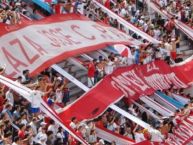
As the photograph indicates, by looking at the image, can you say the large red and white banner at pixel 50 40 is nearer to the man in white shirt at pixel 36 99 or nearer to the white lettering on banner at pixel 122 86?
the white lettering on banner at pixel 122 86

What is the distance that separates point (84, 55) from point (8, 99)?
6.21m

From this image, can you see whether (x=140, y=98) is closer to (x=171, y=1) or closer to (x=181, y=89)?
(x=181, y=89)

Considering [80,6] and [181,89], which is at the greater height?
[80,6]

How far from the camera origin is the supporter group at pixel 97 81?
17.3 meters

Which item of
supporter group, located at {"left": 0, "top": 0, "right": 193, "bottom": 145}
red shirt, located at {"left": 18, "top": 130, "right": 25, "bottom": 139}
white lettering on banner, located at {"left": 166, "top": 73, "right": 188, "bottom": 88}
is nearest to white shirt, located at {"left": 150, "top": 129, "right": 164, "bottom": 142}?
supporter group, located at {"left": 0, "top": 0, "right": 193, "bottom": 145}

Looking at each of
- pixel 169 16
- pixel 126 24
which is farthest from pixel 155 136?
pixel 169 16

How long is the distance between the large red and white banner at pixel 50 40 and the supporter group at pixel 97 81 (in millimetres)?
508

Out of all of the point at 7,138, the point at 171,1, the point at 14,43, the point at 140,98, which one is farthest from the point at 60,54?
the point at 171,1

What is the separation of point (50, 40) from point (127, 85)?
10.4ft

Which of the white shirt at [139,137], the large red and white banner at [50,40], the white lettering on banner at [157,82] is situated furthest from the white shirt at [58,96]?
the white lettering on banner at [157,82]

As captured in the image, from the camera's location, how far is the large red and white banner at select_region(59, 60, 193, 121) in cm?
2036

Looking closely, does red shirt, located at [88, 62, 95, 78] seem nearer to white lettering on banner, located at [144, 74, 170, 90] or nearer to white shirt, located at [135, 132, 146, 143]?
white lettering on banner, located at [144, 74, 170, 90]

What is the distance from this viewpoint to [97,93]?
2144cm

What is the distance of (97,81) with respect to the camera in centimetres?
2223
